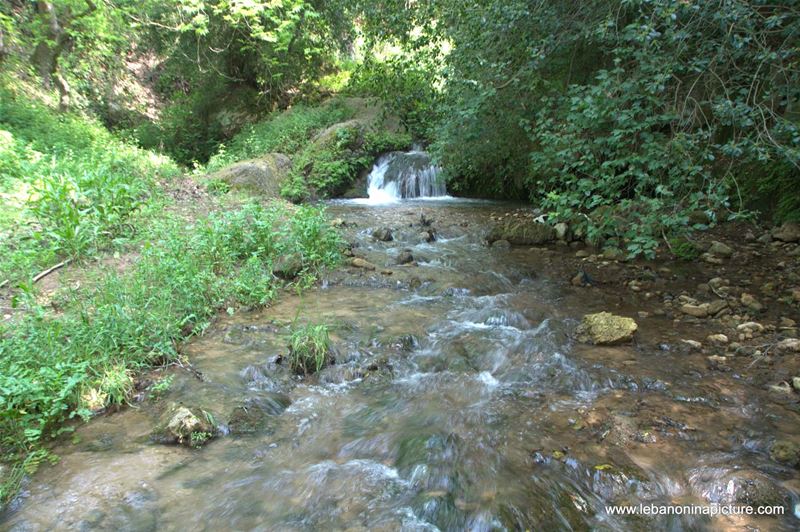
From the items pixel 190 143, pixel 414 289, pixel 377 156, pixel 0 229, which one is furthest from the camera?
pixel 190 143

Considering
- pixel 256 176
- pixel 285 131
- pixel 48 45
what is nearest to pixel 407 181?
pixel 256 176

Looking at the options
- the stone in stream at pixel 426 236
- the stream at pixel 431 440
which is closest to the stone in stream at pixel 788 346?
the stream at pixel 431 440

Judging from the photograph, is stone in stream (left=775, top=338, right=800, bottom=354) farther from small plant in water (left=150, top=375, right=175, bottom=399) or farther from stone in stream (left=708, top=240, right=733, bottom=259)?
small plant in water (left=150, top=375, right=175, bottom=399)

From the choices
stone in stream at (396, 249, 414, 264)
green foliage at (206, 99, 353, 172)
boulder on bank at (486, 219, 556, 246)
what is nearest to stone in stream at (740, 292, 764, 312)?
boulder on bank at (486, 219, 556, 246)

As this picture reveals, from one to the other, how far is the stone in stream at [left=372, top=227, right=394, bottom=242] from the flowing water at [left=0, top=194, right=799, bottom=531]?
3454mm

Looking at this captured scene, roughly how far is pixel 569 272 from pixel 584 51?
326cm

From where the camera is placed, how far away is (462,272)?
7.05 metres

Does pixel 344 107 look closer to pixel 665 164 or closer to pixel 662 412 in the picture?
pixel 665 164

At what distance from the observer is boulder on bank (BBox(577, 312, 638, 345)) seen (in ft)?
15.5

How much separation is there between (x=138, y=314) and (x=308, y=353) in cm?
167

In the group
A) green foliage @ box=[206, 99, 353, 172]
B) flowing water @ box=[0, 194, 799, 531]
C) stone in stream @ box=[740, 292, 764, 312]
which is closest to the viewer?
flowing water @ box=[0, 194, 799, 531]

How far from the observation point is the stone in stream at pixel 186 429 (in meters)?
3.46

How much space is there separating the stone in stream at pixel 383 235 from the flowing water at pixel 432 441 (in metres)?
3.45

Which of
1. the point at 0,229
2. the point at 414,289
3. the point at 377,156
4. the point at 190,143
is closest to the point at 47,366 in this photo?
the point at 0,229
